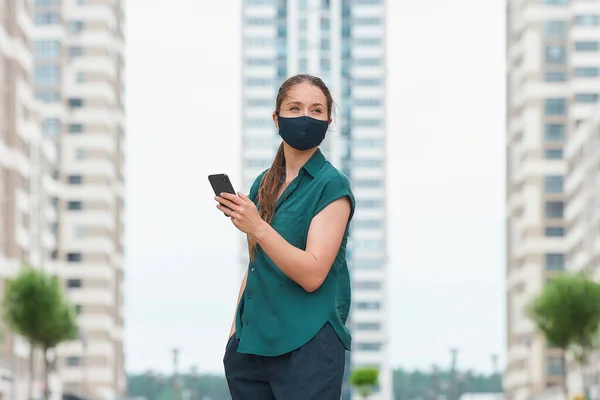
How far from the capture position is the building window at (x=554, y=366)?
394 ft

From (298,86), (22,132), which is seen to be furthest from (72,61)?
(298,86)

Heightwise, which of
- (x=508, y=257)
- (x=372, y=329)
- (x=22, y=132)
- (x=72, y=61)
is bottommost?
(x=372, y=329)

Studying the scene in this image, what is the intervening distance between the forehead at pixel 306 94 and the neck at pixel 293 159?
0.16 metres

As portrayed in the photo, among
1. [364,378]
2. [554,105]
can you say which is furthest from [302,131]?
[364,378]

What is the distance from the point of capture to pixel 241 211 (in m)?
4.35

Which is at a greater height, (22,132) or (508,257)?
(22,132)

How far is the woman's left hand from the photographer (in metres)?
4.34

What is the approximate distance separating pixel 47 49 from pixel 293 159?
125 meters

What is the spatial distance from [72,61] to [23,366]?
4926 centimetres

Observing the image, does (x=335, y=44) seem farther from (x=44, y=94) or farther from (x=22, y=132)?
(x=22, y=132)

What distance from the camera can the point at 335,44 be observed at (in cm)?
17875

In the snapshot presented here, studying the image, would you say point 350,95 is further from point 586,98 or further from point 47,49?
point 586,98

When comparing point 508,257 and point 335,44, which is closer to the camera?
point 508,257

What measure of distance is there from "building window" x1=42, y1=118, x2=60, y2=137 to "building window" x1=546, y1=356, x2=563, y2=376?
160ft
